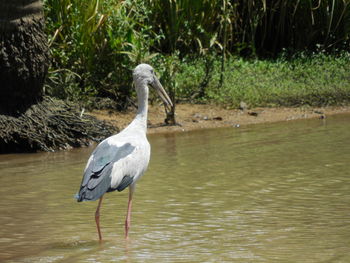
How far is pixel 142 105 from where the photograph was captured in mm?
6086

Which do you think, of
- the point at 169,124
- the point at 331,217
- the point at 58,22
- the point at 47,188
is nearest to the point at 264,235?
the point at 331,217

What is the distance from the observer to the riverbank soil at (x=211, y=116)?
10.1 metres

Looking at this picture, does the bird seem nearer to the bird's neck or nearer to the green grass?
the bird's neck

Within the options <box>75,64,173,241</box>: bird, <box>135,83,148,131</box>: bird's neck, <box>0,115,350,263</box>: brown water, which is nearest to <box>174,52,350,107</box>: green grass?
<box>0,115,350,263</box>: brown water

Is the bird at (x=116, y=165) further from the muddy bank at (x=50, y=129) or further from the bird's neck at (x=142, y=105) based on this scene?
the muddy bank at (x=50, y=129)

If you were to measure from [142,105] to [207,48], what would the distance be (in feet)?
19.8

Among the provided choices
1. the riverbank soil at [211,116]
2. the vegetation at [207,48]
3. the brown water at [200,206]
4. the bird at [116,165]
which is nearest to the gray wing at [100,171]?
the bird at [116,165]

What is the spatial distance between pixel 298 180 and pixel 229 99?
4211 mm

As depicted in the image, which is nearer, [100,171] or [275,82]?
[100,171]

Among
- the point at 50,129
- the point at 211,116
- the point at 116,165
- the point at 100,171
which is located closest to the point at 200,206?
the point at 116,165

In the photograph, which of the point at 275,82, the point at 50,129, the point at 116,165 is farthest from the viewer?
the point at 275,82

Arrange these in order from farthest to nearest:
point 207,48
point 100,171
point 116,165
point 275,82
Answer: point 207,48 < point 275,82 < point 116,165 < point 100,171

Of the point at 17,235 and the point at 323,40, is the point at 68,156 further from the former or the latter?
the point at 323,40

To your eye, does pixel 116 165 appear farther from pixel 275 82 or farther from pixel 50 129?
pixel 275 82
